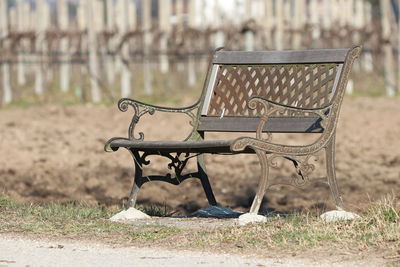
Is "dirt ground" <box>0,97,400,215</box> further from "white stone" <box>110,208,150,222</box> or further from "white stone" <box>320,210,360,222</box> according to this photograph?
"white stone" <box>110,208,150,222</box>

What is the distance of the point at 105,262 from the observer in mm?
5988

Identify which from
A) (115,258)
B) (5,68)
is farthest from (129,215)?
(5,68)

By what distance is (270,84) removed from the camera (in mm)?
8375

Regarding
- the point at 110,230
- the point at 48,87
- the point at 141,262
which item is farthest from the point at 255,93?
the point at 48,87

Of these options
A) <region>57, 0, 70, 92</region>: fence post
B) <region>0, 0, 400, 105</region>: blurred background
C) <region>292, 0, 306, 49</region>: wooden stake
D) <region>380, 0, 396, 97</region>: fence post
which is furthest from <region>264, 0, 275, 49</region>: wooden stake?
<region>57, 0, 70, 92</region>: fence post

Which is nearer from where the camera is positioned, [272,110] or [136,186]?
[272,110]

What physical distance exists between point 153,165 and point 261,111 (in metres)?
5.56

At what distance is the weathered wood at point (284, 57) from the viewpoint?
8.04m

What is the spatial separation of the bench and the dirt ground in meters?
0.50

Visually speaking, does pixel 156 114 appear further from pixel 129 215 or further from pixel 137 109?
pixel 129 215

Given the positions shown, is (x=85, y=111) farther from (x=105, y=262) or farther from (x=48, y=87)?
(x=105, y=262)

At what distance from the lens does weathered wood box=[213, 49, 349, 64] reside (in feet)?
26.4

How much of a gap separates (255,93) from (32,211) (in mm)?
1843

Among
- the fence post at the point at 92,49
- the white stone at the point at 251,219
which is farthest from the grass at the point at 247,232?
the fence post at the point at 92,49
